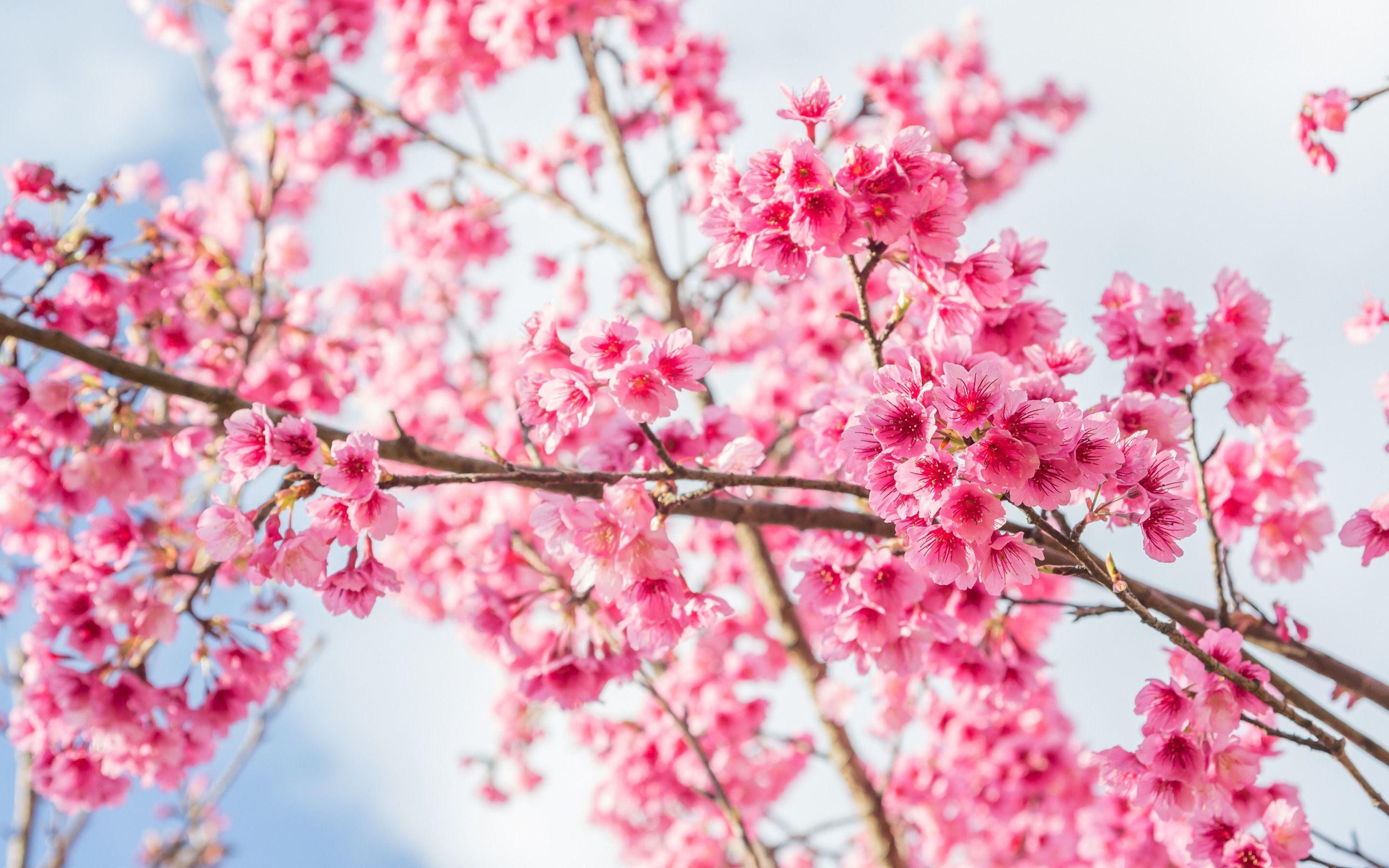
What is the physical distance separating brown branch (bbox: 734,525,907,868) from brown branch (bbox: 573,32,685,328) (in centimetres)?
162

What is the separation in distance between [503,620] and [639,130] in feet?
13.8

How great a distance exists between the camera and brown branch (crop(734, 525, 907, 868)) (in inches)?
191

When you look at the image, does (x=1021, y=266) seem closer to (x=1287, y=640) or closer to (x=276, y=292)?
(x=1287, y=640)

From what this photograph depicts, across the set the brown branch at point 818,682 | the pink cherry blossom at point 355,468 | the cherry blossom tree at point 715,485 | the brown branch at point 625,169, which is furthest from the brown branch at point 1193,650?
the brown branch at point 625,169

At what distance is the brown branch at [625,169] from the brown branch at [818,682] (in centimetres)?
162

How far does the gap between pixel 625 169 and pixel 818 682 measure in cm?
355

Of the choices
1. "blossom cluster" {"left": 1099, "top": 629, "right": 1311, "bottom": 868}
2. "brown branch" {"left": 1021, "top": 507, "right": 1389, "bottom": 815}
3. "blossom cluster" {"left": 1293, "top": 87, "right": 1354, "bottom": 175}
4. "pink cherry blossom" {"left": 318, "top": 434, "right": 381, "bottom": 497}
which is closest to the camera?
"brown branch" {"left": 1021, "top": 507, "right": 1389, "bottom": 815}

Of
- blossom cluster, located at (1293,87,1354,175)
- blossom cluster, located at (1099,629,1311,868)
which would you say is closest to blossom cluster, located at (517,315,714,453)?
blossom cluster, located at (1099,629,1311,868)

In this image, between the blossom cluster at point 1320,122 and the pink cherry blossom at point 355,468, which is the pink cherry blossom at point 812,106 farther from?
the blossom cluster at point 1320,122

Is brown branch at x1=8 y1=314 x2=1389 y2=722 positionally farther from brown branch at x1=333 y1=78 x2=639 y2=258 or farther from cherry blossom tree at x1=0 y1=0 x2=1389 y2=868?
brown branch at x1=333 y1=78 x2=639 y2=258

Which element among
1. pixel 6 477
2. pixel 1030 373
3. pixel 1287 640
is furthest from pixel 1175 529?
pixel 6 477

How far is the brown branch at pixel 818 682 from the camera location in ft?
15.9

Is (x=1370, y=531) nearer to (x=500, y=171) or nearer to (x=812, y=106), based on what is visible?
(x=812, y=106)

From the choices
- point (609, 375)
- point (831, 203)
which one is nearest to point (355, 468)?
point (609, 375)
